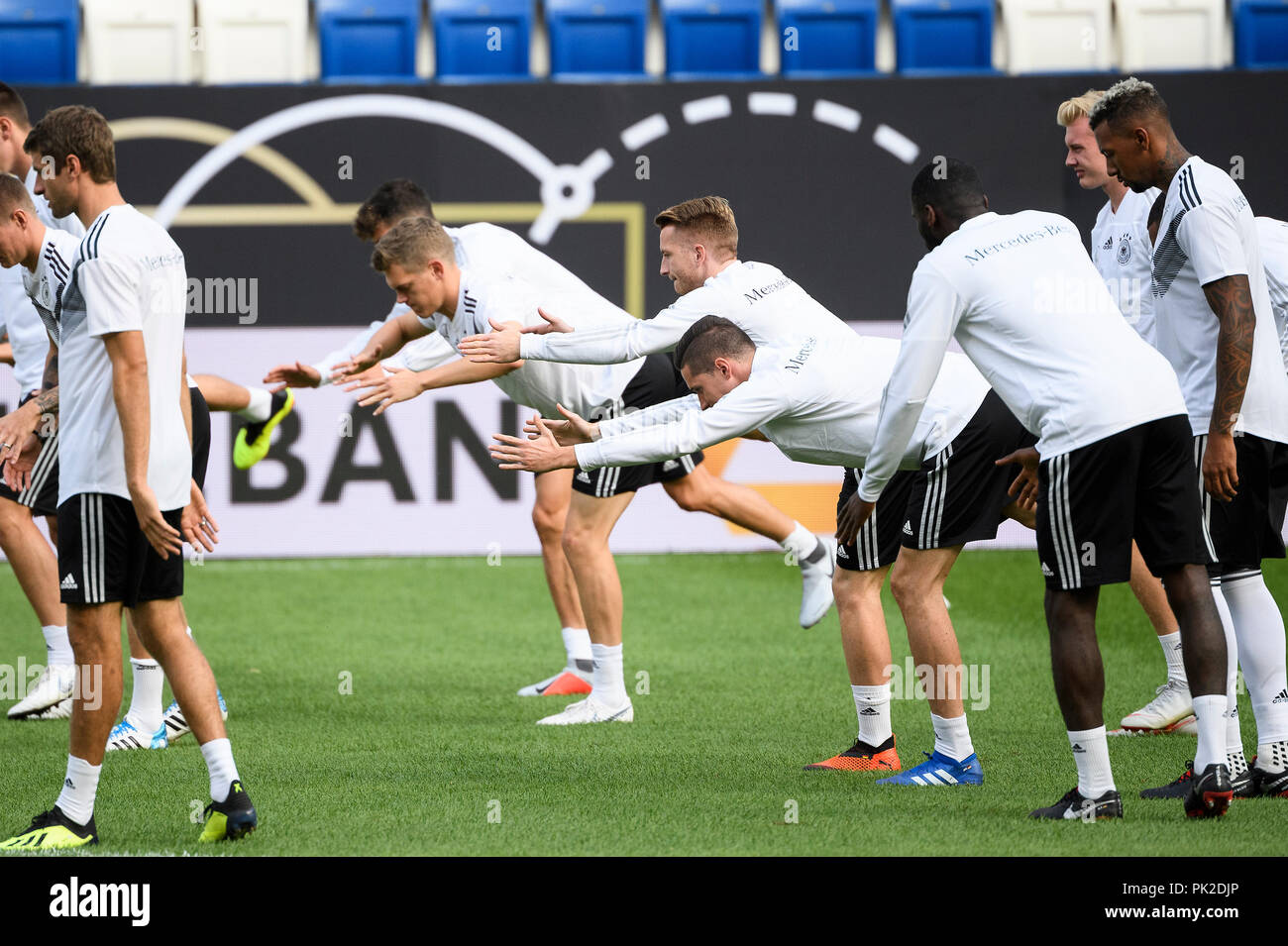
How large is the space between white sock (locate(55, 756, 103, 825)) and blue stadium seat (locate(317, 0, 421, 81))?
31.0 ft

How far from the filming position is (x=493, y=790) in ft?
16.8

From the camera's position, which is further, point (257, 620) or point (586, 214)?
point (586, 214)

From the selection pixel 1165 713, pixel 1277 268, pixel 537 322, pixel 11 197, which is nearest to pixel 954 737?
pixel 1165 713

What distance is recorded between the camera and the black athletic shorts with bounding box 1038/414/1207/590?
4.27 metres

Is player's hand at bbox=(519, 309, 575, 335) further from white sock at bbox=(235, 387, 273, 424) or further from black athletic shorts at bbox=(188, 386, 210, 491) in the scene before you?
white sock at bbox=(235, 387, 273, 424)

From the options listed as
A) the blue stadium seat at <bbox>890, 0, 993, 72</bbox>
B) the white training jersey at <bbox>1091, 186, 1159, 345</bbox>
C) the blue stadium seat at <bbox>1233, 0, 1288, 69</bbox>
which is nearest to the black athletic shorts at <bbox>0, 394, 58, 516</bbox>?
the white training jersey at <bbox>1091, 186, 1159, 345</bbox>

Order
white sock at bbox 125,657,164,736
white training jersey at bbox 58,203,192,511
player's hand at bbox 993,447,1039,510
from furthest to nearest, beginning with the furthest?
white sock at bbox 125,657,164,736 < player's hand at bbox 993,447,1039,510 < white training jersey at bbox 58,203,192,511

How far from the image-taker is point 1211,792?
4.39 meters

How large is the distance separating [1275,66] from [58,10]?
9.72 metres

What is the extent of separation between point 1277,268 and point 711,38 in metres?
8.39

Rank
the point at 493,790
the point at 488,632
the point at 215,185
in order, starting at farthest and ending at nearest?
the point at 215,185 → the point at 488,632 → the point at 493,790

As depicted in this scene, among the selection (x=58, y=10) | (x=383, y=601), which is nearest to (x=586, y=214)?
(x=383, y=601)
